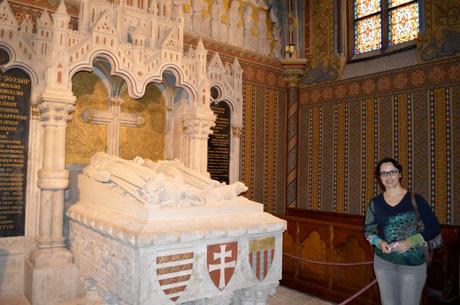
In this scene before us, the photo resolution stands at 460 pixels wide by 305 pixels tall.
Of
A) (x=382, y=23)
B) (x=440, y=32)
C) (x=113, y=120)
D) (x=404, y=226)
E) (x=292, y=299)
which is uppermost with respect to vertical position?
(x=382, y=23)

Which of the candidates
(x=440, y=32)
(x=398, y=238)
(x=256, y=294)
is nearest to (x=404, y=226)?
(x=398, y=238)

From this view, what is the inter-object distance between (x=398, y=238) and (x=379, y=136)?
11.5 feet

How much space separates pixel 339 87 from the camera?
250 inches

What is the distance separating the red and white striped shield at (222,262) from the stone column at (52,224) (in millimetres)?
1843

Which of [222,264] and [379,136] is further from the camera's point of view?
[379,136]

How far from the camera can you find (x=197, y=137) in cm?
500

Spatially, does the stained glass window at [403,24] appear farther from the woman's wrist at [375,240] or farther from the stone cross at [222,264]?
the stone cross at [222,264]

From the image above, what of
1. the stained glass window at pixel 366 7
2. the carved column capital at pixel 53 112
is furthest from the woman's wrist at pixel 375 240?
the stained glass window at pixel 366 7

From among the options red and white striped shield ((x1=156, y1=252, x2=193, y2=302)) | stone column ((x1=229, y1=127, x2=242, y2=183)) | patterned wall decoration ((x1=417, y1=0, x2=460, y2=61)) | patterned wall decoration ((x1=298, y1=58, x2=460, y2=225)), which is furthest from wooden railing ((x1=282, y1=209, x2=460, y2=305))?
patterned wall decoration ((x1=417, y1=0, x2=460, y2=61))

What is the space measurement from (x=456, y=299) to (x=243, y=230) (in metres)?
3.01

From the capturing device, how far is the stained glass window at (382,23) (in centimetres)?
573

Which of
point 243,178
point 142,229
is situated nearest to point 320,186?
point 243,178

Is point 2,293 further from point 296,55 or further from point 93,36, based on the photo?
point 296,55

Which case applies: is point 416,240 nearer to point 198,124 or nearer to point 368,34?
point 198,124
